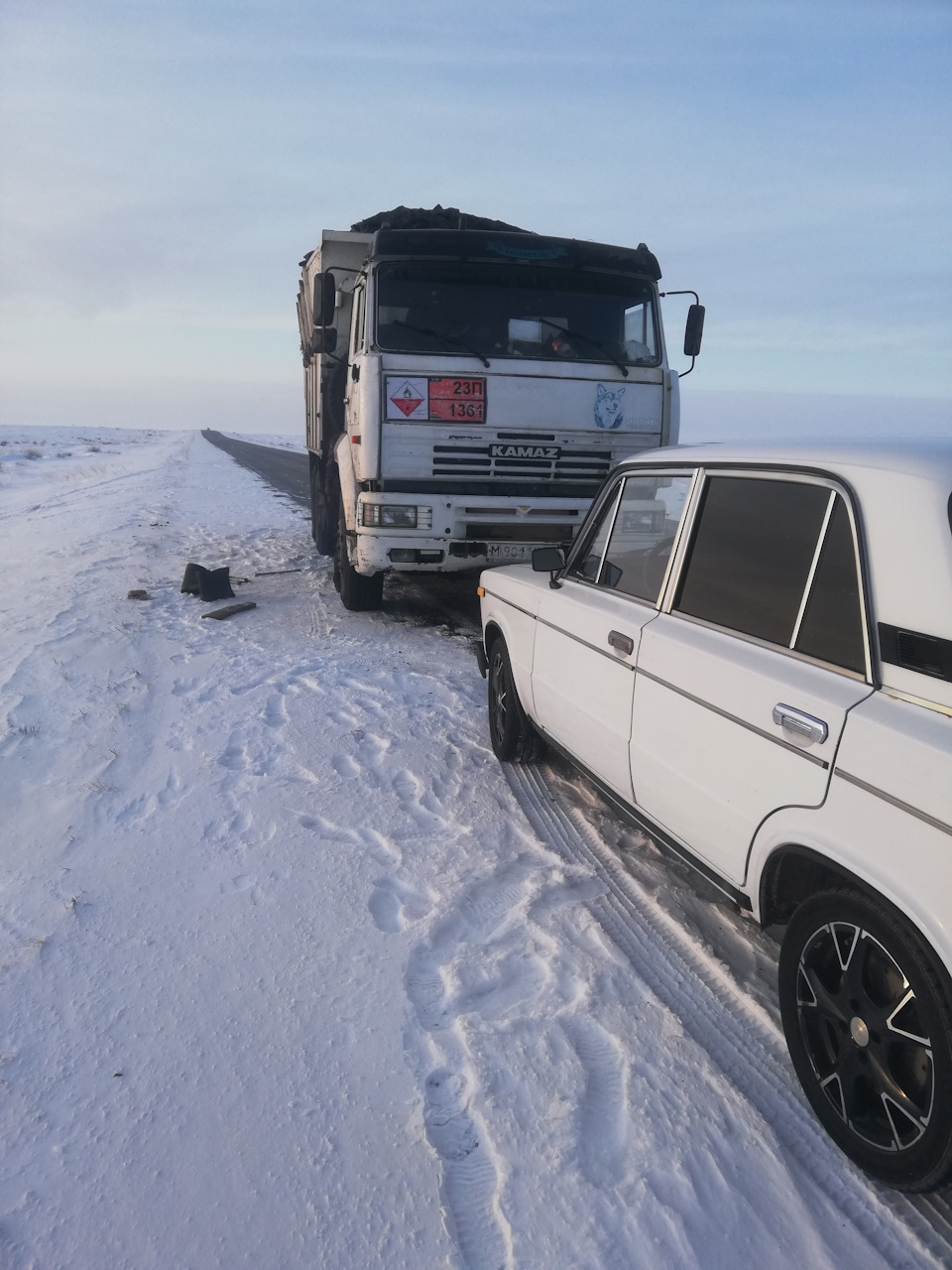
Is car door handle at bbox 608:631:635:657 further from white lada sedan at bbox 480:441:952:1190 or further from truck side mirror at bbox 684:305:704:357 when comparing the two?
truck side mirror at bbox 684:305:704:357

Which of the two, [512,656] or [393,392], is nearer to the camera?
[512,656]

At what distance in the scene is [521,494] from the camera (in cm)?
732

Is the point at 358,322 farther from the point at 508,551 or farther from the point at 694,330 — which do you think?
the point at 694,330

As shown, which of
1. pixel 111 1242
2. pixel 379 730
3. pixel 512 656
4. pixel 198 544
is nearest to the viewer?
pixel 111 1242

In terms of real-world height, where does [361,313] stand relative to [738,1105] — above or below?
above

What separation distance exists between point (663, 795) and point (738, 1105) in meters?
1.00

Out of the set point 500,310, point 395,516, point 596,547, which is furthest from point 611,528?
point 500,310

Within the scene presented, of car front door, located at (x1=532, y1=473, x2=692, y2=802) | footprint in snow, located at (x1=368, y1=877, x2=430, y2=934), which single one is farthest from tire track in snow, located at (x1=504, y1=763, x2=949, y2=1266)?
footprint in snow, located at (x1=368, y1=877, x2=430, y2=934)

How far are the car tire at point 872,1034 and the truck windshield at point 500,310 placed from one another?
18.7 feet

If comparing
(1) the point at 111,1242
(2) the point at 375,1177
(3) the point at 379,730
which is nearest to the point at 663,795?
(2) the point at 375,1177

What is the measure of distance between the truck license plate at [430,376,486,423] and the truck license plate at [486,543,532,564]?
112cm

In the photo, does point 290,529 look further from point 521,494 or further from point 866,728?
point 866,728

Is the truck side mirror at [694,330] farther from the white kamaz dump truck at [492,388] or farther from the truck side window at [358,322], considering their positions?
the truck side window at [358,322]

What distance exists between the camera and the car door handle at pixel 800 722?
7.59 feet
